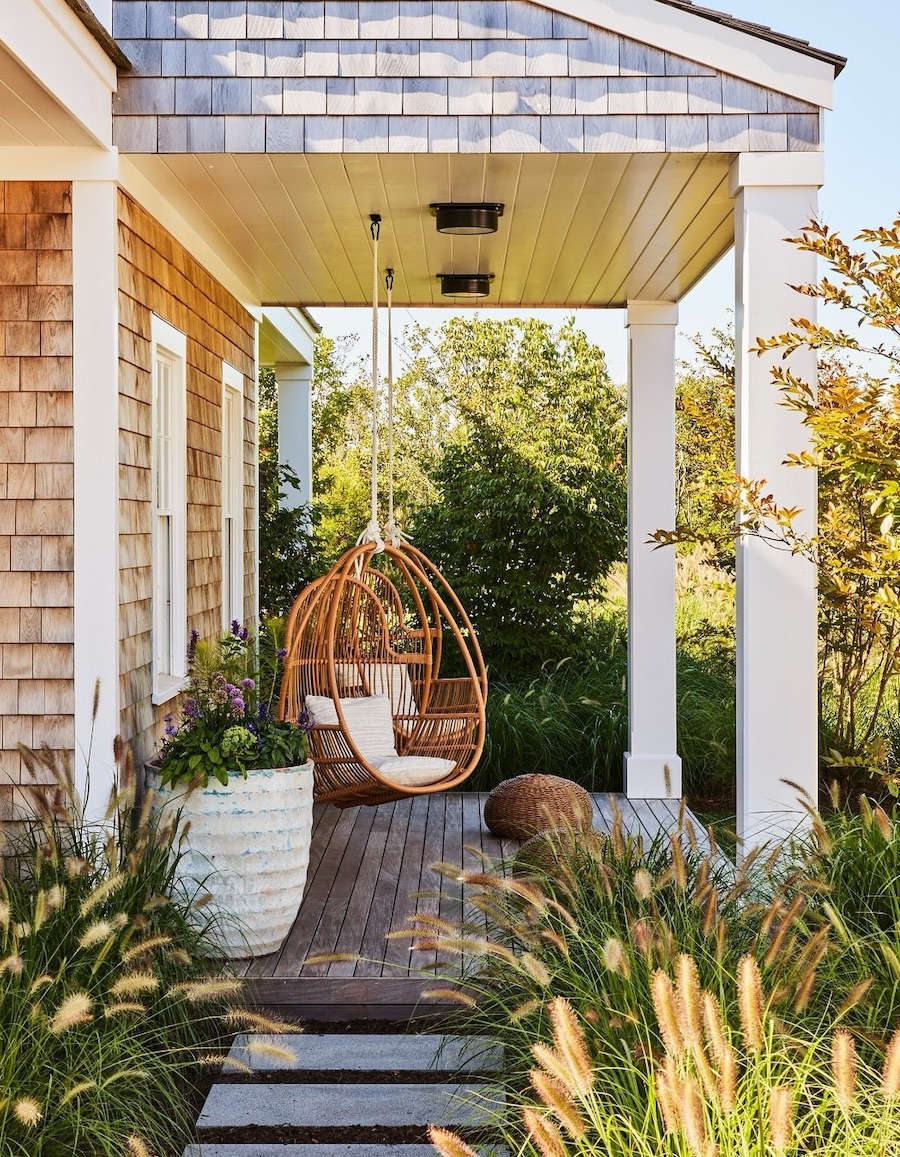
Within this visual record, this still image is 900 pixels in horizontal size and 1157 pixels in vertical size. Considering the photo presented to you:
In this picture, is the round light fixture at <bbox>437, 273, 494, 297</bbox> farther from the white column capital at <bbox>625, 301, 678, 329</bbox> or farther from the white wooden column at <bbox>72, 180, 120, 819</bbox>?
the white wooden column at <bbox>72, 180, 120, 819</bbox>

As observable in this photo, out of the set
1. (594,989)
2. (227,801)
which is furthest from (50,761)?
(594,989)

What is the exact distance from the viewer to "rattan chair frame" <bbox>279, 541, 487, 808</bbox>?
Answer: 5223mm

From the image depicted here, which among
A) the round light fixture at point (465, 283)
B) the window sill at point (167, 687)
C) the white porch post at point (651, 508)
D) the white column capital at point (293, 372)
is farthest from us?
the white column capital at point (293, 372)

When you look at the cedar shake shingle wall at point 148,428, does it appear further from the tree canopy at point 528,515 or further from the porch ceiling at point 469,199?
the tree canopy at point 528,515

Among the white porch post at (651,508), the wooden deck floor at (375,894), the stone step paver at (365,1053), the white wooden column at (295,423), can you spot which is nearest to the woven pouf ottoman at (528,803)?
the wooden deck floor at (375,894)

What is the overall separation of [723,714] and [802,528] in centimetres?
341

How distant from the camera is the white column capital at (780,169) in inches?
167

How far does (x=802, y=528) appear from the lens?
14.0ft

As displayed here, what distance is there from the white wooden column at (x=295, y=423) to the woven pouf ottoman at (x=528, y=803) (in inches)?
198

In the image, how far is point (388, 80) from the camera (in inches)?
169

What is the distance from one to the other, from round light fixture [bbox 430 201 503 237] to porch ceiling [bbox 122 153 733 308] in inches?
1.8

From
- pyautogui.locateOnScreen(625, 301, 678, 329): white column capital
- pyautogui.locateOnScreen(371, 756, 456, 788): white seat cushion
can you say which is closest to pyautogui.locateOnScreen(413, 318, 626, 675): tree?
pyautogui.locateOnScreen(625, 301, 678, 329): white column capital

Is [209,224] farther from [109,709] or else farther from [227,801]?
[227,801]

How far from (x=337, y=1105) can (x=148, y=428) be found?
2.69 m
